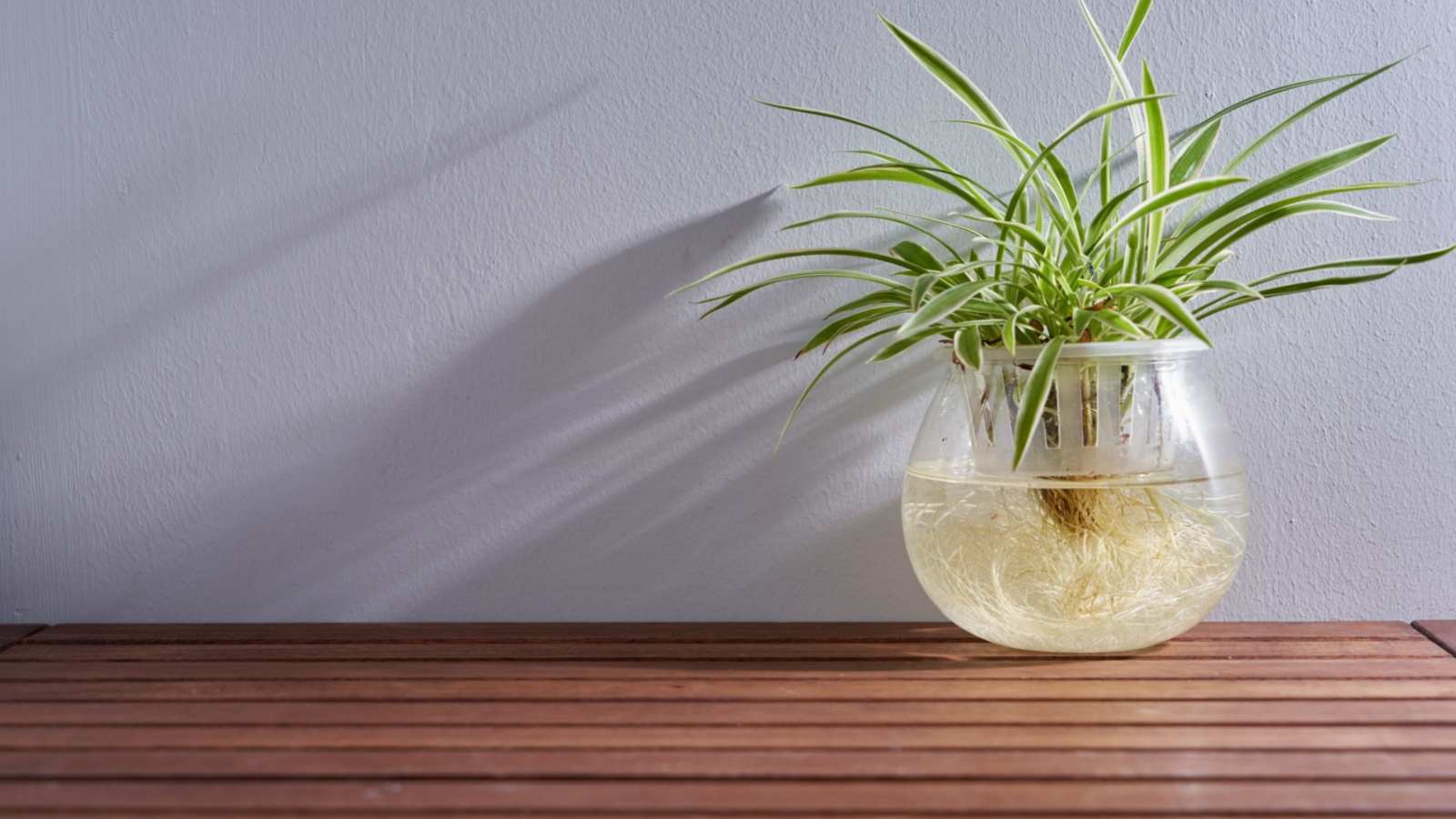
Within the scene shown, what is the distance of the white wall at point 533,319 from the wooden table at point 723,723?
0.35 ft

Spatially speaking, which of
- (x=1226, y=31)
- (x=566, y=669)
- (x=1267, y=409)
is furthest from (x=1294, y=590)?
(x=566, y=669)

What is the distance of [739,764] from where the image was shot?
864 mm

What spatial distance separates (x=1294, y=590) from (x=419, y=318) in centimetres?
115

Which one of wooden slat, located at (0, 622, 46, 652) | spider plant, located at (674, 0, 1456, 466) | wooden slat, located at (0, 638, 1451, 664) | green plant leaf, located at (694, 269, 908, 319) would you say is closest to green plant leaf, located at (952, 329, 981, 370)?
spider plant, located at (674, 0, 1456, 466)

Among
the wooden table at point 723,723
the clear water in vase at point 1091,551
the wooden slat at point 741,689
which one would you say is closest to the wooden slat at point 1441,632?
the wooden table at point 723,723

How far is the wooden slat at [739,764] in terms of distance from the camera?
0.84 m

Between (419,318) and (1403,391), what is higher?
(419,318)

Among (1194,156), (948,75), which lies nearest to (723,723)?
(948,75)

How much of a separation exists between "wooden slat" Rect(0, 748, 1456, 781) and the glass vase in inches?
9.1

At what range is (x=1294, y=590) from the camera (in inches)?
52.1

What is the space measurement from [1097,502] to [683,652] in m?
0.48

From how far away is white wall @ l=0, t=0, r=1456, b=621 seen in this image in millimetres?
1306

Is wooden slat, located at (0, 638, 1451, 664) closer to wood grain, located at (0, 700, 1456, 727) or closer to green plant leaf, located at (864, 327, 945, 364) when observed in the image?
wood grain, located at (0, 700, 1456, 727)

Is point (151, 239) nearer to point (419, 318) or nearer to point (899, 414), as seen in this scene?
point (419, 318)
